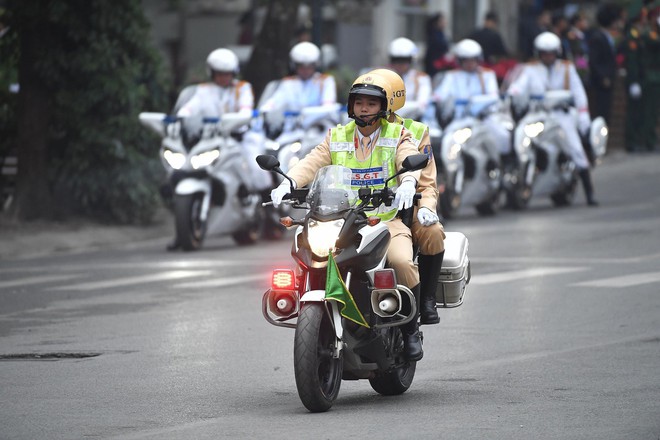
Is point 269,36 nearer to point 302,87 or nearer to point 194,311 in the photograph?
point 302,87

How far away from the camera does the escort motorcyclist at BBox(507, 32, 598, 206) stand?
2377cm

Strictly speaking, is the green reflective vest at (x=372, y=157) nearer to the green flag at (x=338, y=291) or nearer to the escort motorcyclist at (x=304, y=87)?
the green flag at (x=338, y=291)

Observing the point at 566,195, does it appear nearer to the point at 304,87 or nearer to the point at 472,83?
the point at 472,83

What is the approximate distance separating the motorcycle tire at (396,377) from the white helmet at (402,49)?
1160 centimetres

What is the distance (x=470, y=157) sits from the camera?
22.8 meters

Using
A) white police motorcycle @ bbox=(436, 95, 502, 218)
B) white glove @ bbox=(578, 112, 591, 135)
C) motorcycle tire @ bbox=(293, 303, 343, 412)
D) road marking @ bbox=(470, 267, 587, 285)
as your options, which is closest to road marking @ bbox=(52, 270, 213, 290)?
road marking @ bbox=(470, 267, 587, 285)

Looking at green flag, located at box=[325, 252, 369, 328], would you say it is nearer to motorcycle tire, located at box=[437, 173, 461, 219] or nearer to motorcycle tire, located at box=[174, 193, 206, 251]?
motorcycle tire, located at box=[174, 193, 206, 251]

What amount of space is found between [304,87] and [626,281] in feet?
22.2

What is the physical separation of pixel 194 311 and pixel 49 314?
44.4 inches

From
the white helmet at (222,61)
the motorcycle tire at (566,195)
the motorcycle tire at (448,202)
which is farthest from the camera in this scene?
the motorcycle tire at (566,195)

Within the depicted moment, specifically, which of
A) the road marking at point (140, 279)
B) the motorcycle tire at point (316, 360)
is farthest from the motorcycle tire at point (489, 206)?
the motorcycle tire at point (316, 360)

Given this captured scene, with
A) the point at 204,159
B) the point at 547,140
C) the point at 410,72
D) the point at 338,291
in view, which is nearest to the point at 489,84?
the point at 547,140

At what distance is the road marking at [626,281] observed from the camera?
15.3 meters

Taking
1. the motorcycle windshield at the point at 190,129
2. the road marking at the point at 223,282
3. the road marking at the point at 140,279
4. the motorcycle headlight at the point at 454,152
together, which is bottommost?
the road marking at the point at 140,279
